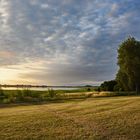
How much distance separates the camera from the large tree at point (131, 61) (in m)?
60.6

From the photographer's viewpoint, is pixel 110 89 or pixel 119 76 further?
pixel 110 89

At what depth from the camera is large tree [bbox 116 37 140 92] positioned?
60.6 meters

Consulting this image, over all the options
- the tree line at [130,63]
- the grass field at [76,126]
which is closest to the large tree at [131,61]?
the tree line at [130,63]

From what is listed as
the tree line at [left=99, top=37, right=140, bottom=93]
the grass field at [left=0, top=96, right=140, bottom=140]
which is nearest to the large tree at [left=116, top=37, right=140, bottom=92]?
the tree line at [left=99, top=37, right=140, bottom=93]

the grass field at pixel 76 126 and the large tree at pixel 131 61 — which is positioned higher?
the large tree at pixel 131 61

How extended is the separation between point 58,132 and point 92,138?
2209 millimetres

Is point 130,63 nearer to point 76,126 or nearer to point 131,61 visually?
point 131,61

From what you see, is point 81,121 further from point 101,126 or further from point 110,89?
point 110,89

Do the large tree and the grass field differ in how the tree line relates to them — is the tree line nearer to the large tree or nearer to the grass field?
the large tree

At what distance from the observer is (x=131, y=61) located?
60.7 metres

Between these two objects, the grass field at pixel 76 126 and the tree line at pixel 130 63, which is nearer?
the grass field at pixel 76 126

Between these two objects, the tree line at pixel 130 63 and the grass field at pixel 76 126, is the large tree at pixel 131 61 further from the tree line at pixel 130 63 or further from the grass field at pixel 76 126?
the grass field at pixel 76 126

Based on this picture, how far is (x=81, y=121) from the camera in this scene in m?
22.0

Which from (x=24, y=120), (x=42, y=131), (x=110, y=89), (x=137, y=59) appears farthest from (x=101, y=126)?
(x=110, y=89)
